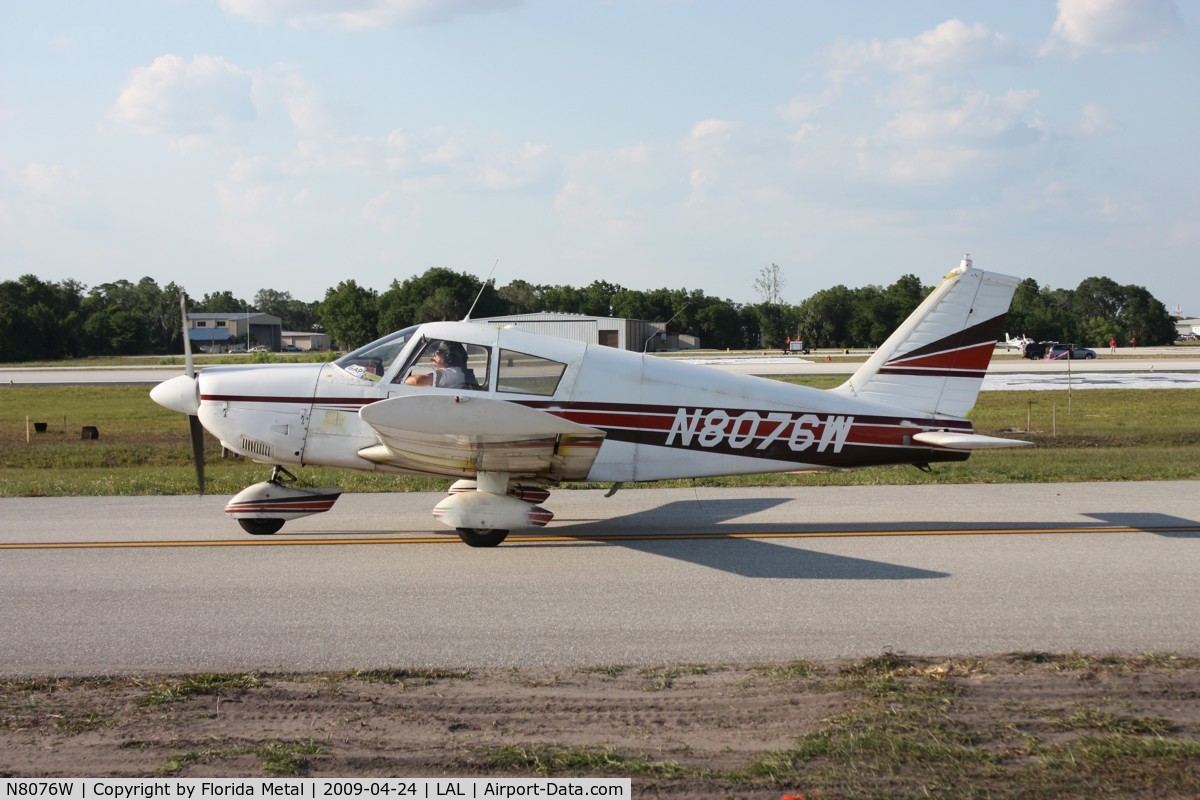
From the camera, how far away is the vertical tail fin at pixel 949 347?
9.63 metres

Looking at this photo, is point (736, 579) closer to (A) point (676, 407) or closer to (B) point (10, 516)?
(A) point (676, 407)

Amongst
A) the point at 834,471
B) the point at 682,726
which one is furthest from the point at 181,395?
the point at 834,471

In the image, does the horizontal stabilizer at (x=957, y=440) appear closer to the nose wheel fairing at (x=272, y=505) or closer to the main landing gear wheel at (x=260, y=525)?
the nose wheel fairing at (x=272, y=505)

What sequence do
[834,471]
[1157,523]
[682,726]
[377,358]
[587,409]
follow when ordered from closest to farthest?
[682,726] → [587,409] → [377,358] → [1157,523] → [834,471]

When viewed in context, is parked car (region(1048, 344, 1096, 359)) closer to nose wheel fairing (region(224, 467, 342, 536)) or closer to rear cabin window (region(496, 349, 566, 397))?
rear cabin window (region(496, 349, 566, 397))

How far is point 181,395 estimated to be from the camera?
965cm

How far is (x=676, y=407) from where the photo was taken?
30.7 feet

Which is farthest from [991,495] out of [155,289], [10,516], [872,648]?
[155,289]

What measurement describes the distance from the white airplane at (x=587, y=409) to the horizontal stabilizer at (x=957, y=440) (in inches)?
0.7

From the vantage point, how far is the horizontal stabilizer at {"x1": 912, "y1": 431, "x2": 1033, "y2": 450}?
8.89 meters

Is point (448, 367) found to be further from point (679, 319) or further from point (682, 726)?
point (679, 319)

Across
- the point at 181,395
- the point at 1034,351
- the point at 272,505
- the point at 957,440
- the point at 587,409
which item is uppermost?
the point at 1034,351

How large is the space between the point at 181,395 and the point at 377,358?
2027mm

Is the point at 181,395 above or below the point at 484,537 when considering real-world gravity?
above
